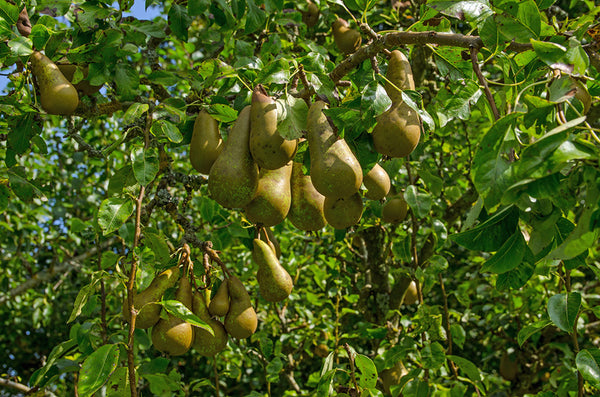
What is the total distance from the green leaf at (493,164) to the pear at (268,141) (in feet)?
1.30

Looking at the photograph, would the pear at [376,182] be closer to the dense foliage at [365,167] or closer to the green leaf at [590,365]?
the dense foliage at [365,167]

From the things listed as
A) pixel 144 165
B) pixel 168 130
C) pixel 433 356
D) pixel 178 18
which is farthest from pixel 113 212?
pixel 433 356

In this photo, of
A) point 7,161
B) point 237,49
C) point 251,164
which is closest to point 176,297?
point 251,164

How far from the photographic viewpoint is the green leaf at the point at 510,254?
3.08 ft

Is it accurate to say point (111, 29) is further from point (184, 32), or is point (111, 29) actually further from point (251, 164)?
point (251, 164)

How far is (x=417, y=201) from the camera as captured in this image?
77.0 inches

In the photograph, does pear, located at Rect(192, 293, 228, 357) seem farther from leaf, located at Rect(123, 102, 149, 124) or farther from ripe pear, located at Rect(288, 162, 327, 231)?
leaf, located at Rect(123, 102, 149, 124)

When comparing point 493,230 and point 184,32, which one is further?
point 184,32

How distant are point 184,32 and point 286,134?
112cm

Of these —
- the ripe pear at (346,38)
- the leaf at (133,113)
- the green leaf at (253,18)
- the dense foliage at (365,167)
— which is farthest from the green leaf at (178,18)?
the ripe pear at (346,38)

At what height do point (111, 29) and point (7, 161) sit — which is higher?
point (111, 29)

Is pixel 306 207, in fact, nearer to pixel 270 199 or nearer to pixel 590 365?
pixel 270 199

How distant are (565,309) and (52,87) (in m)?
1.60

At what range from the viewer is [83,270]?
4176 mm
